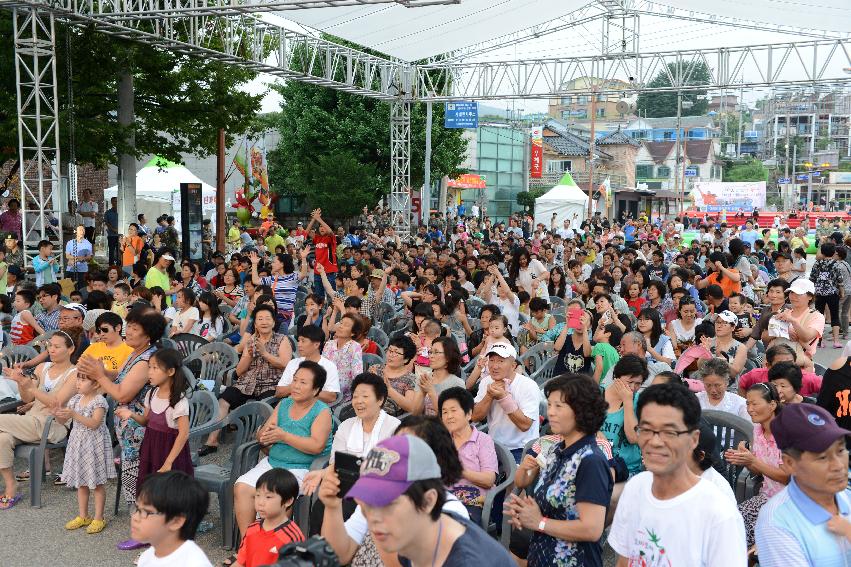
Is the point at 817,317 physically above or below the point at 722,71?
below

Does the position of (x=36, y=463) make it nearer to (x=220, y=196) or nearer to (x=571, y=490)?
(x=571, y=490)

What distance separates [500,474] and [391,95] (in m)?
16.9

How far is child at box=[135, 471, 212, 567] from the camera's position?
310 cm

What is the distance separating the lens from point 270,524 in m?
4.00

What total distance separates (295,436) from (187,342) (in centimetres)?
380

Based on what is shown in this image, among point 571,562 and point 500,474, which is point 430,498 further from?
point 500,474

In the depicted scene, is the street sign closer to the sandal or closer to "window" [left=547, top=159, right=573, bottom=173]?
the sandal

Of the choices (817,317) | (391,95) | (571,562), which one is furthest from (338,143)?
(571,562)

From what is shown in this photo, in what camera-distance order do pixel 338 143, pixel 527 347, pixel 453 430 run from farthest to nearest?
pixel 338 143 → pixel 527 347 → pixel 453 430

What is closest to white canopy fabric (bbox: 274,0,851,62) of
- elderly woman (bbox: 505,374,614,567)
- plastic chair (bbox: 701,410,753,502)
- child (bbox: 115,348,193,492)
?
child (bbox: 115,348,193,492)

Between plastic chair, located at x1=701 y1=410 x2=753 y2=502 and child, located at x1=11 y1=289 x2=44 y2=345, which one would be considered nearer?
plastic chair, located at x1=701 y1=410 x2=753 y2=502

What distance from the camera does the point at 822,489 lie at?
2.51 m

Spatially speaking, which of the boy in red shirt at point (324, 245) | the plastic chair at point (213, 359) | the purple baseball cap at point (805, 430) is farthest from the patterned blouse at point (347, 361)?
the boy in red shirt at point (324, 245)

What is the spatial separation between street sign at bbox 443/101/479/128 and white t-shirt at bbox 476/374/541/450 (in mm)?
18261
